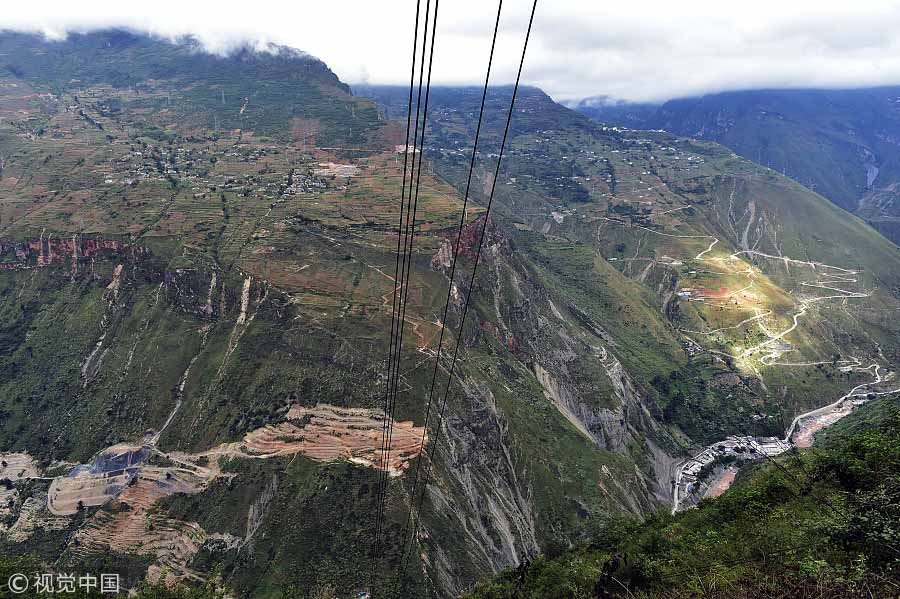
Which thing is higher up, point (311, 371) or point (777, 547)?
point (777, 547)

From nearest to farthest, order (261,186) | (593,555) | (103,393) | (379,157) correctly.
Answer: (593,555) → (103,393) → (261,186) → (379,157)

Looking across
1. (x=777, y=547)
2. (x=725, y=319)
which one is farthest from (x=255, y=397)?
(x=725, y=319)

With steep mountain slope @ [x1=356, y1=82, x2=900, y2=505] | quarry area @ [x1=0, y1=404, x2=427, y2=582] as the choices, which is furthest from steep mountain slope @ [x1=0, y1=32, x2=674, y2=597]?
steep mountain slope @ [x1=356, y1=82, x2=900, y2=505]

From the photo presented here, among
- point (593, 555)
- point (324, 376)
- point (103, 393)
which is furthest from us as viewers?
point (103, 393)

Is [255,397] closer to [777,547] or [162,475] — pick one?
[162,475]

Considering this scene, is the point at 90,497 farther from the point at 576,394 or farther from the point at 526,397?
the point at 576,394

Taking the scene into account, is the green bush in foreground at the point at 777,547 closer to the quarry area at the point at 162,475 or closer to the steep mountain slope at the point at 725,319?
the quarry area at the point at 162,475

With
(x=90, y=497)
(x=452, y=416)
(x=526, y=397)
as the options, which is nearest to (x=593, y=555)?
(x=452, y=416)

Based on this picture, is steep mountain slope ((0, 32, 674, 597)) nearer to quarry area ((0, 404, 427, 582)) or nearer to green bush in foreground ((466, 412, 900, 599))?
quarry area ((0, 404, 427, 582))

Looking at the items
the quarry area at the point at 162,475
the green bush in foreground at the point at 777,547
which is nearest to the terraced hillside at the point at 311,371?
the quarry area at the point at 162,475
